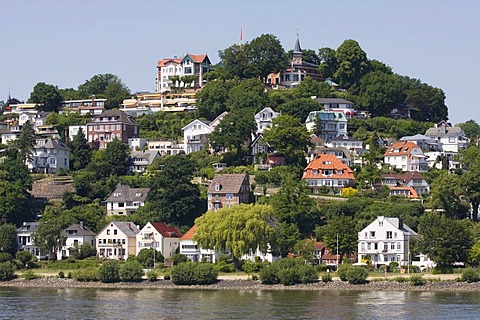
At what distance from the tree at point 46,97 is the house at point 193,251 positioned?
150 feet

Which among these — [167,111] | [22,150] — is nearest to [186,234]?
[22,150]

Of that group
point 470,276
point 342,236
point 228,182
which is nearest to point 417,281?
point 470,276

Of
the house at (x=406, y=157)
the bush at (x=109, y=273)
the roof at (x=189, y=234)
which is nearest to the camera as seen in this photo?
the bush at (x=109, y=273)

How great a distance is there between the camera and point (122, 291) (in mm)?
73625

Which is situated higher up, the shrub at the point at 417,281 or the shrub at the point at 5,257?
the shrub at the point at 5,257

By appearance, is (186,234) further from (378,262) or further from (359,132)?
(359,132)

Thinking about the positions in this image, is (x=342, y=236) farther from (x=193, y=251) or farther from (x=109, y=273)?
(x=109, y=273)

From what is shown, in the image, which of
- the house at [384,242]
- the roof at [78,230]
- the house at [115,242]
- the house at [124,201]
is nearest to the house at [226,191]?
the house at [124,201]

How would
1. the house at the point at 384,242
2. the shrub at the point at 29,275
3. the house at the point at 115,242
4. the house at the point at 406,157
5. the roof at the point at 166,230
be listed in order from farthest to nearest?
the house at the point at 406,157
the house at the point at 115,242
the roof at the point at 166,230
the house at the point at 384,242
the shrub at the point at 29,275

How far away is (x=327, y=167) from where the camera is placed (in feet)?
308

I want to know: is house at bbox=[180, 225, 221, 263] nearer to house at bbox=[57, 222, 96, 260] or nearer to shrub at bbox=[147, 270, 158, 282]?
shrub at bbox=[147, 270, 158, 282]

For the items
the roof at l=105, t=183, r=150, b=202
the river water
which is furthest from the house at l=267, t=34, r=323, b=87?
the river water

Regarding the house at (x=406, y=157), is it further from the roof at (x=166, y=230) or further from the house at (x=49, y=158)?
the house at (x=49, y=158)

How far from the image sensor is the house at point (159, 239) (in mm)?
83688
